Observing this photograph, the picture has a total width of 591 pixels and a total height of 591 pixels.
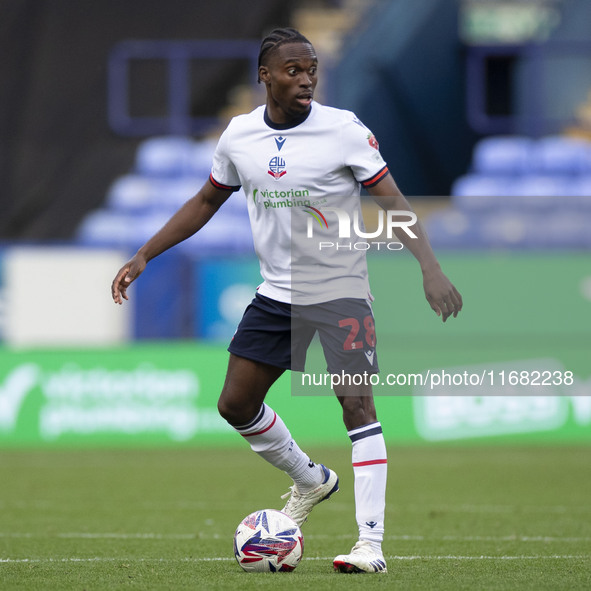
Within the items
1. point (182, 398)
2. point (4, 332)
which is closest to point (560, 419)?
point (182, 398)

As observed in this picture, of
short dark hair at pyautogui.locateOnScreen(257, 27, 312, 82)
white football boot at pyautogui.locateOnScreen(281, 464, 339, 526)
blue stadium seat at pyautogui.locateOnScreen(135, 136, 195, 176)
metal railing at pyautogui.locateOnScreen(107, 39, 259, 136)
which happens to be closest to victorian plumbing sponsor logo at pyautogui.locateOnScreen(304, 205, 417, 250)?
short dark hair at pyautogui.locateOnScreen(257, 27, 312, 82)

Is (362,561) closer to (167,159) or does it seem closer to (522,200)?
(522,200)

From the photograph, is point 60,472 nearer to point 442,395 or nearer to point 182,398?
point 182,398

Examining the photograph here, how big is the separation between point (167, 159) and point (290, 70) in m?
12.7

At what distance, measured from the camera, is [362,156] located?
5117mm

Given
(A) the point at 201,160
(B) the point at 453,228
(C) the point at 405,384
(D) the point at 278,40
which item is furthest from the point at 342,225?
(A) the point at 201,160

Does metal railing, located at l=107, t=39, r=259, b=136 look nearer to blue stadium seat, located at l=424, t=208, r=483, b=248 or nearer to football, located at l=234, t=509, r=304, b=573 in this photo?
blue stadium seat, located at l=424, t=208, r=483, b=248

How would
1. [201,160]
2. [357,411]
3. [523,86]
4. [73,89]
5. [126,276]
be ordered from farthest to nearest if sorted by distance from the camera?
[523,86]
[73,89]
[201,160]
[126,276]
[357,411]

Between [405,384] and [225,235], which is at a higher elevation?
[225,235]

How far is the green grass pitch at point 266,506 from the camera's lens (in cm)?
501

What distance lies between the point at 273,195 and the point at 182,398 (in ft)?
24.8

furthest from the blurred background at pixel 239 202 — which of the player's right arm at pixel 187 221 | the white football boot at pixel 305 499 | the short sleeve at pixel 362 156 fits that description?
the short sleeve at pixel 362 156

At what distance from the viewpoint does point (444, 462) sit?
Answer: 11344 millimetres

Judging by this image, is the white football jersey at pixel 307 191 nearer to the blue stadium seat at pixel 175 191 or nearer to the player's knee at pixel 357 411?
the player's knee at pixel 357 411
